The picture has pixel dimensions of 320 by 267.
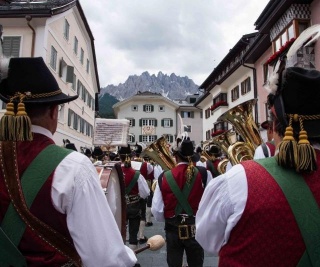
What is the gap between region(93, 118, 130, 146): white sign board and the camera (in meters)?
6.54

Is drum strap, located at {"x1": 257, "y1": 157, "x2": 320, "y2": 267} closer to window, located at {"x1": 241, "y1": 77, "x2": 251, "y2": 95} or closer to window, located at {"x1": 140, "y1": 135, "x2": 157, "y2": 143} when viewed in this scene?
window, located at {"x1": 241, "y1": 77, "x2": 251, "y2": 95}

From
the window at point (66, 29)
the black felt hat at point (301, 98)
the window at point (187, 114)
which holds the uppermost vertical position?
the window at point (66, 29)

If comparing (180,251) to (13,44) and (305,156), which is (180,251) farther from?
(13,44)

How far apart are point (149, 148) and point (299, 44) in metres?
4.74

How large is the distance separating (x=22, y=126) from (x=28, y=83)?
1.03ft

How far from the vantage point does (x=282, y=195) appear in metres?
1.46

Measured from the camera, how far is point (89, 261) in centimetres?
161

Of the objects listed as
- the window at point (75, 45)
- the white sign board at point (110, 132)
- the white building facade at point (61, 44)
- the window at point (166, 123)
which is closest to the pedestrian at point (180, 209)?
the white sign board at point (110, 132)

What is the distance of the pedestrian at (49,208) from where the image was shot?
1.58 m

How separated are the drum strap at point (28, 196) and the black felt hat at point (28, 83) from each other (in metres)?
0.32

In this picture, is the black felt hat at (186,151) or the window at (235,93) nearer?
the black felt hat at (186,151)

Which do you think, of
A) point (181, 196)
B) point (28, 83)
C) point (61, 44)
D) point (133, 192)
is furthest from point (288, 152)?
point (61, 44)

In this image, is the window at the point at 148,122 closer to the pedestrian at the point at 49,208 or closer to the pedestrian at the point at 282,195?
the pedestrian at the point at 49,208

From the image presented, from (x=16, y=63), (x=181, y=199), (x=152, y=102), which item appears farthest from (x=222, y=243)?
(x=152, y=102)
